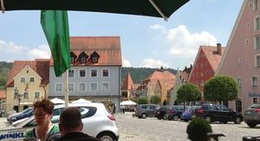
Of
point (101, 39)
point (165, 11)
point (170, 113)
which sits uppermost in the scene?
point (101, 39)

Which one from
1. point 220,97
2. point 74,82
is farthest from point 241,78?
point 74,82

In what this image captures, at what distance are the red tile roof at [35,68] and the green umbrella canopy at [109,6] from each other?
3448 inches

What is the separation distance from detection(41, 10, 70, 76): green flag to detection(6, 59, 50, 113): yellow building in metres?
84.5

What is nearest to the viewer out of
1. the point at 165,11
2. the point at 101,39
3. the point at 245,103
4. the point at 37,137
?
→ the point at 165,11

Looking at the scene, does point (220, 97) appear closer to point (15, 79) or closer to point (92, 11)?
point (15, 79)

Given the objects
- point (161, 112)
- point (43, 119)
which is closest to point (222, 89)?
Result: point (161, 112)

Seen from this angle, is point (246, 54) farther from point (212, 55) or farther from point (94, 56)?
point (94, 56)

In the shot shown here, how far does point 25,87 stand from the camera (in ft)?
299

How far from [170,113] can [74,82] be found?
4263cm

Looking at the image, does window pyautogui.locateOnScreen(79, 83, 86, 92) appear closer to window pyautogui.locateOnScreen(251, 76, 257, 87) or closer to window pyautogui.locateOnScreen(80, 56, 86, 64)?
window pyautogui.locateOnScreen(80, 56, 86, 64)

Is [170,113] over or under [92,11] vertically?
under

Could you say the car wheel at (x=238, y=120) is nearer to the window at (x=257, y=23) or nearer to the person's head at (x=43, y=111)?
the window at (x=257, y=23)

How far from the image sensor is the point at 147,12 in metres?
4.78

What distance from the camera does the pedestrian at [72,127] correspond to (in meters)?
3.70
